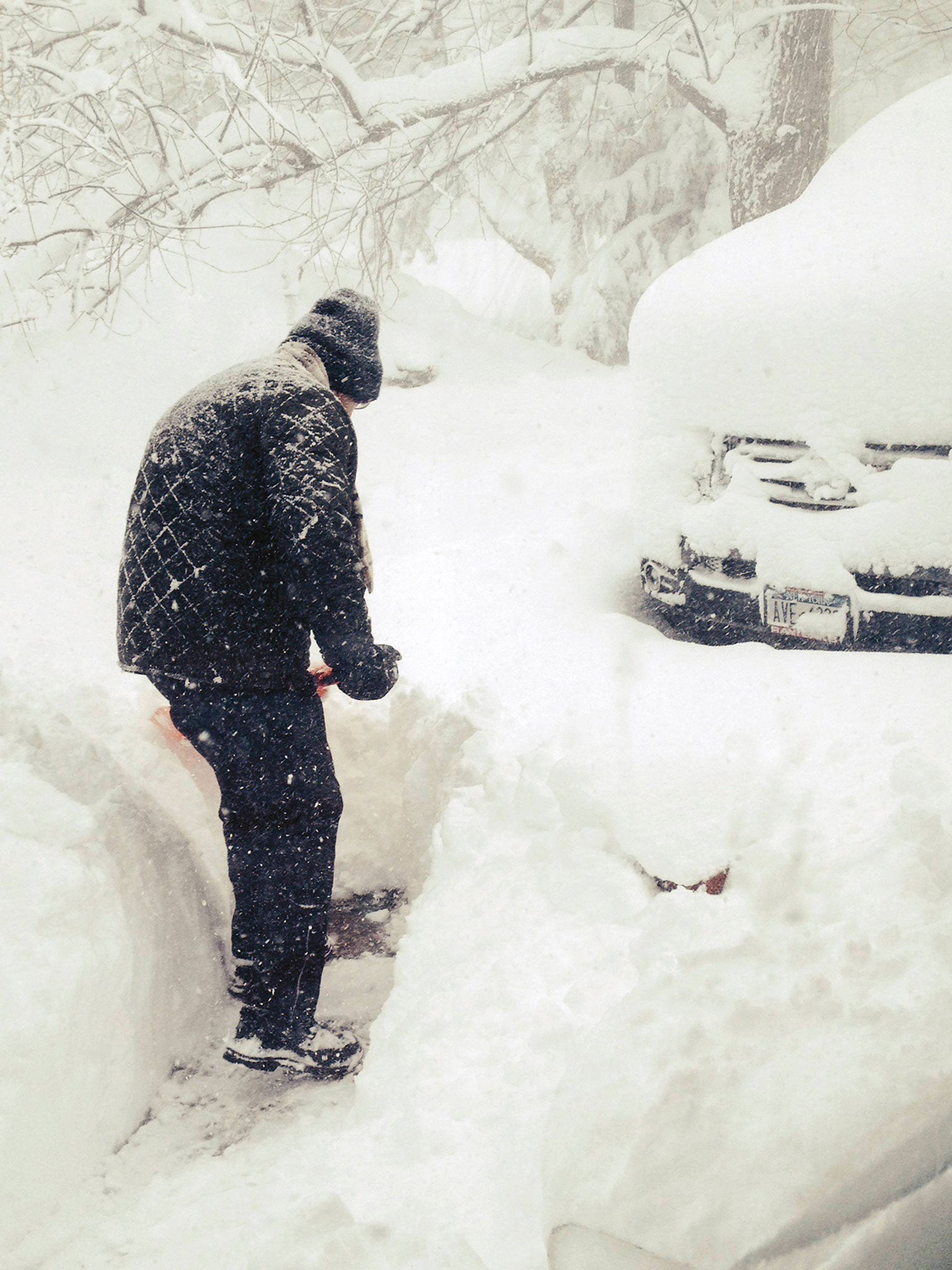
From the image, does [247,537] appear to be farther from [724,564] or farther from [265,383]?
[724,564]

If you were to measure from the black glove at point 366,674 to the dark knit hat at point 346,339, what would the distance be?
0.74m

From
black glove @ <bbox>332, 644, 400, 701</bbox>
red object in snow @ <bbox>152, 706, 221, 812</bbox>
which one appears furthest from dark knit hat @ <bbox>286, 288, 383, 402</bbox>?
red object in snow @ <bbox>152, 706, 221, 812</bbox>

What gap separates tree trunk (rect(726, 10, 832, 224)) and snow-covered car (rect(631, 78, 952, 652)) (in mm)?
3361

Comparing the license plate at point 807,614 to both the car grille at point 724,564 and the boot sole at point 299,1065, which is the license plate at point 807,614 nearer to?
the car grille at point 724,564

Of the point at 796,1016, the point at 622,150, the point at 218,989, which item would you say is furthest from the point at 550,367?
the point at 796,1016

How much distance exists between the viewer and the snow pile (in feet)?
10.0

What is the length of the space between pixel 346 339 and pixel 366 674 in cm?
91

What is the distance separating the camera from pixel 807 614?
130 inches

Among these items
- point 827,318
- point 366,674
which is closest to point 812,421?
point 827,318

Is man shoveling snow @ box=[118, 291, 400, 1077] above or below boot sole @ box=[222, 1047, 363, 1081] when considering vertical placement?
above

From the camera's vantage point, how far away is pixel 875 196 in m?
3.80

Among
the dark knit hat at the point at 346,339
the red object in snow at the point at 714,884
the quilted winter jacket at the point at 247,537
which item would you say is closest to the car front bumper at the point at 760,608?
the red object in snow at the point at 714,884

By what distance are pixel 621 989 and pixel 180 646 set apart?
1268mm

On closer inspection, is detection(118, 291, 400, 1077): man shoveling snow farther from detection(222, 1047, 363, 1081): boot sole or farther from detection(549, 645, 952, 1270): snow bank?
detection(549, 645, 952, 1270): snow bank
